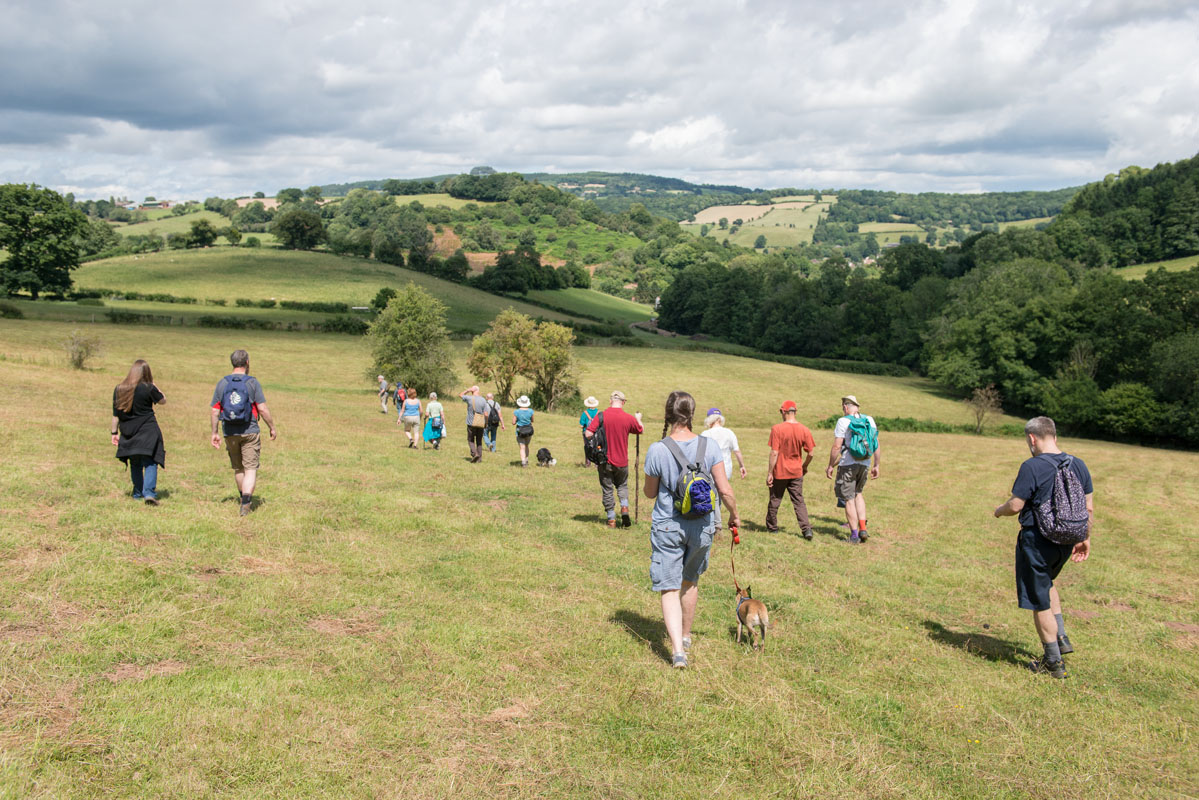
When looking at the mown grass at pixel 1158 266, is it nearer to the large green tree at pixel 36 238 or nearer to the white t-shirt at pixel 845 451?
the white t-shirt at pixel 845 451

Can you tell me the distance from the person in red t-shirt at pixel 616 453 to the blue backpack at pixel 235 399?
6002 mm

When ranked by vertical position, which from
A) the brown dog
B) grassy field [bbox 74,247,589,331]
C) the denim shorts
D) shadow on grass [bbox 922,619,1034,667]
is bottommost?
shadow on grass [bbox 922,619,1034,667]

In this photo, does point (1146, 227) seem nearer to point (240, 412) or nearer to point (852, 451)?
point (852, 451)

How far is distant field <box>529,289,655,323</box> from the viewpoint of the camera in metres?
114

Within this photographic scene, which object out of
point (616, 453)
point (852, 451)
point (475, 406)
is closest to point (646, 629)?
point (616, 453)

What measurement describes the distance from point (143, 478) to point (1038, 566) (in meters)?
12.8

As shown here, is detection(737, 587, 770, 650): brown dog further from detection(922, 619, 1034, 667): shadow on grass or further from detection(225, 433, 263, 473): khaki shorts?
detection(225, 433, 263, 473): khaki shorts

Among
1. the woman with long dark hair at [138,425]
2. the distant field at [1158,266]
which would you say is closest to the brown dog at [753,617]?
the woman with long dark hair at [138,425]

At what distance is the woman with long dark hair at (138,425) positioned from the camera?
11.0 metres

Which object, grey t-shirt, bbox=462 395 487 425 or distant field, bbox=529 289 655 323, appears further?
distant field, bbox=529 289 655 323

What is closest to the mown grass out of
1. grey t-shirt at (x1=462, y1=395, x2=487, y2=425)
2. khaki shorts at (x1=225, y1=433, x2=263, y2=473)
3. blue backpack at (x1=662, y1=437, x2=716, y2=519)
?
grey t-shirt at (x1=462, y1=395, x2=487, y2=425)

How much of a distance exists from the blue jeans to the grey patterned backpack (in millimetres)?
12541

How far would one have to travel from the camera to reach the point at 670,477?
269 inches

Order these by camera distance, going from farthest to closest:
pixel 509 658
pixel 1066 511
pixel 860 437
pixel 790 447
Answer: pixel 790 447 → pixel 860 437 → pixel 1066 511 → pixel 509 658
